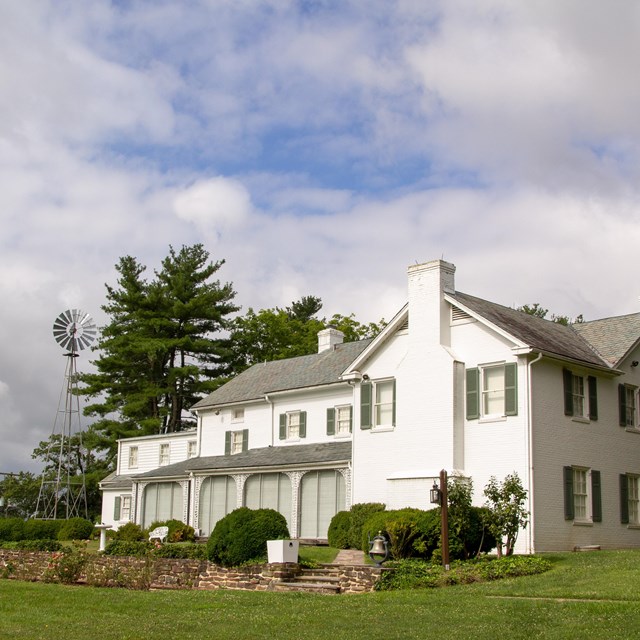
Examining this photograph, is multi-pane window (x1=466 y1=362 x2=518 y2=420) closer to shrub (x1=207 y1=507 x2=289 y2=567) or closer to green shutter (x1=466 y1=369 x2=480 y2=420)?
green shutter (x1=466 y1=369 x2=480 y2=420)

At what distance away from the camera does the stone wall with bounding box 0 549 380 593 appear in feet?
74.1

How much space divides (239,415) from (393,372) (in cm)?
1239

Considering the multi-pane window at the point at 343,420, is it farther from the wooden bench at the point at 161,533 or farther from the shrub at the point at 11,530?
the shrub at the point at 11,530

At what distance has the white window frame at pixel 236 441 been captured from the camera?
135ft

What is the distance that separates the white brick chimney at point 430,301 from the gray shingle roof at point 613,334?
5.82m

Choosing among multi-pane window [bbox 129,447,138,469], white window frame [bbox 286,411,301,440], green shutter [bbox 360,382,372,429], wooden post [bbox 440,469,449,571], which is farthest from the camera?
multi-pane window [bbox 129,447,138,469]

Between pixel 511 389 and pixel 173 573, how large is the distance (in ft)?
36.7

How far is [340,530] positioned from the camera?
30828 millimetres

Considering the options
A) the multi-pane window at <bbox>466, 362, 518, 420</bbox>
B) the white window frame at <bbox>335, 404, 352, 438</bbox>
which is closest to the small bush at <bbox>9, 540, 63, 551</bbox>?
the white window frame at <bbox>335, 404, 352, 438</bbox>

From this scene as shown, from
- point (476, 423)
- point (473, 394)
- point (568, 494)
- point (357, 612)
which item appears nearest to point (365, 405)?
point (473, 394)

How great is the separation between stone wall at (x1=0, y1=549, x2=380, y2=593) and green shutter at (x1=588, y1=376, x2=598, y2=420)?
11.1m

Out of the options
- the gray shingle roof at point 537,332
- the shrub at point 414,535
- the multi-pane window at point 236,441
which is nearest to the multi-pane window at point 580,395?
the gray shingle roof at point 537,332

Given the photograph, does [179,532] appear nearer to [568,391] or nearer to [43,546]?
[43,546]

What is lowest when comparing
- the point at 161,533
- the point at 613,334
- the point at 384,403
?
the point at 161,533
